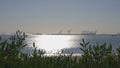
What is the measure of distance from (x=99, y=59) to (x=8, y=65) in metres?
2.49

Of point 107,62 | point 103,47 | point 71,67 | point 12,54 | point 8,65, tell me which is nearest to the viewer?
point 8,65

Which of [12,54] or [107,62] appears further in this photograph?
[107,62]

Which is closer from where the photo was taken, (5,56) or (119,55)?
(5,56)

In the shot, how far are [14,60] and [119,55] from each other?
208 centimetres

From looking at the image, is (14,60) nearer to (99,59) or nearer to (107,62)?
(107,62)

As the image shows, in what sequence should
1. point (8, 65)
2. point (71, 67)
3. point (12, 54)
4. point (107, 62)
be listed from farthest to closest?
point (71, 67)
point (107, 62)
point (12, 54)
point (8, 65)

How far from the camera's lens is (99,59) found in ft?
19.8

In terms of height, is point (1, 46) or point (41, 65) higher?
→ point (1, 46)

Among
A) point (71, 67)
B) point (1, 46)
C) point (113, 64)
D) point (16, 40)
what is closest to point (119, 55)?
point (113, 64)

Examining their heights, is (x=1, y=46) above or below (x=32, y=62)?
above

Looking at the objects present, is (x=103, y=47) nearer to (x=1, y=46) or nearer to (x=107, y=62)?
(x=107, y=62)

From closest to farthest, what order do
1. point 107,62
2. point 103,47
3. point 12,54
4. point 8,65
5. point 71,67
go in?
1. point 8,65
2. point 12,54
3. point 107,62
4. point 71,67
5. point 103,47

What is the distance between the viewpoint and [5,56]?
14.2ft

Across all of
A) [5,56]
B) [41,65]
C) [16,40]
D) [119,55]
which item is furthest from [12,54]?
[119,55]
